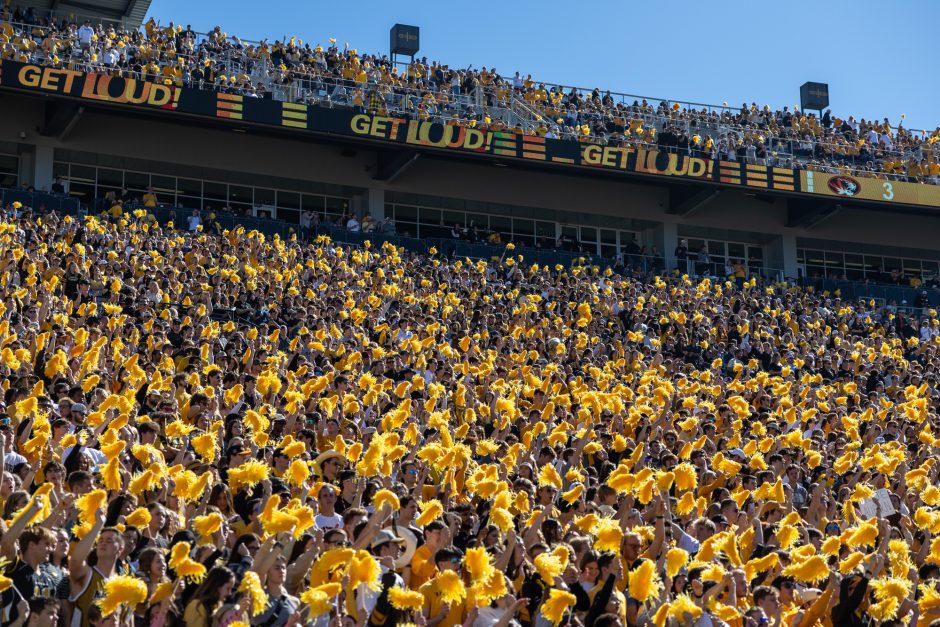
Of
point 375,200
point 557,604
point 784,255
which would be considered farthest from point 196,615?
point 784,255

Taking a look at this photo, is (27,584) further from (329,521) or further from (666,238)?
(666,238)

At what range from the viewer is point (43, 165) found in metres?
30.9

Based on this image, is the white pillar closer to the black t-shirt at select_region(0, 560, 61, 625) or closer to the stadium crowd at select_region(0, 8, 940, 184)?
the stadium crowd at select_region(0, 8, 940, 184)

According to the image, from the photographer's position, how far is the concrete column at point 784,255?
38.7 m

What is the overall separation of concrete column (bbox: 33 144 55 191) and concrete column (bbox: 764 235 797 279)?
21604 millimetres

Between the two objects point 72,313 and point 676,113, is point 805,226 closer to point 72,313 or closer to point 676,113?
point 676,113

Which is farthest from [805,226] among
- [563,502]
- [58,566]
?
[58,566]

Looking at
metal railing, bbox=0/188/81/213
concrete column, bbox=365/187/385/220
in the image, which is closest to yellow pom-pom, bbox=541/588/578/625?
metal railing, bbox=0/188/81/213

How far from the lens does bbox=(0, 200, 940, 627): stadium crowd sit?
6586 millimetres

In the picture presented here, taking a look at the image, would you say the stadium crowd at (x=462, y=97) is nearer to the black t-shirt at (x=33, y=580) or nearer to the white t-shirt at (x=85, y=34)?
the white t-shirt at (x=85, y=34)

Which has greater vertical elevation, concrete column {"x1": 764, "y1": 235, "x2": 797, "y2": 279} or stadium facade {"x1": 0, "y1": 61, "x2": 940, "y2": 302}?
stadium facade {"x1": 0, "y1": 61, "x2": 940, "y2": 302}

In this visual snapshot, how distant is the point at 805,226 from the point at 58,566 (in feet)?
115

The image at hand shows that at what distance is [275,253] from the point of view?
930 inches

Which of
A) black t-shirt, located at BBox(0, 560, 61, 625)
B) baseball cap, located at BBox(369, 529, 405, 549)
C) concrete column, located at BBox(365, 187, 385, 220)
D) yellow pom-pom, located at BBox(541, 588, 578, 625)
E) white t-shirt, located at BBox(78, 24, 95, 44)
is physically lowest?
yellow pom-pom, located at BBox(541, 588, 578, 625)
